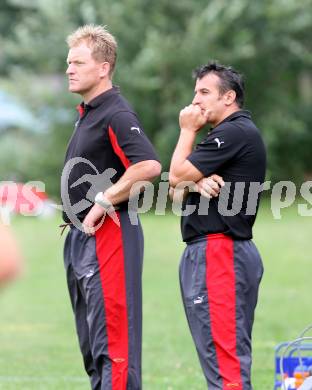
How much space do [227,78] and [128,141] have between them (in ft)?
2.23

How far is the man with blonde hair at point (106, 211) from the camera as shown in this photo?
6.13m

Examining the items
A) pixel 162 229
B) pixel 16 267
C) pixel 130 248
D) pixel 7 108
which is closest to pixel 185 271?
pixel 130 248

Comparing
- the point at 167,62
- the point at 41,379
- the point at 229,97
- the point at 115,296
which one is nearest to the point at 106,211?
the point at 115,296

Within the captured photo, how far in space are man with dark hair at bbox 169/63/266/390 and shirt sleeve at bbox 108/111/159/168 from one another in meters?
0.23

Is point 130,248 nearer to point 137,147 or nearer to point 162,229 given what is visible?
point 137,147

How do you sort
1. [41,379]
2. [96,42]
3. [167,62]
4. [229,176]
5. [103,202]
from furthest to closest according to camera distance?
[167,62], [41,379], [96,42], [103,202], [229,176]

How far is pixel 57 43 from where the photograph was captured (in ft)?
87.0

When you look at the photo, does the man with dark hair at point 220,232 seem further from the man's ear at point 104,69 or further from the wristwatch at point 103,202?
the man's ear at point 104,69

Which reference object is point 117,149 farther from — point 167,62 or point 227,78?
point 167,62

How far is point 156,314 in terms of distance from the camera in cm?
1231

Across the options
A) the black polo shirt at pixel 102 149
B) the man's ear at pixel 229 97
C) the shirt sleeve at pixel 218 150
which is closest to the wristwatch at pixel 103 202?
the black polo shirt at pixel 102 149

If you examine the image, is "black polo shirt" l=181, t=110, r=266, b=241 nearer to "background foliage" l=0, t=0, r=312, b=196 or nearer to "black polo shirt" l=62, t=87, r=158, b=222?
"black polo shirt" l=62, t=87, r=158, b=222

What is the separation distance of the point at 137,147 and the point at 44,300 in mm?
8061

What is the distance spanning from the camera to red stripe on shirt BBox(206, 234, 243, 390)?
581cm
